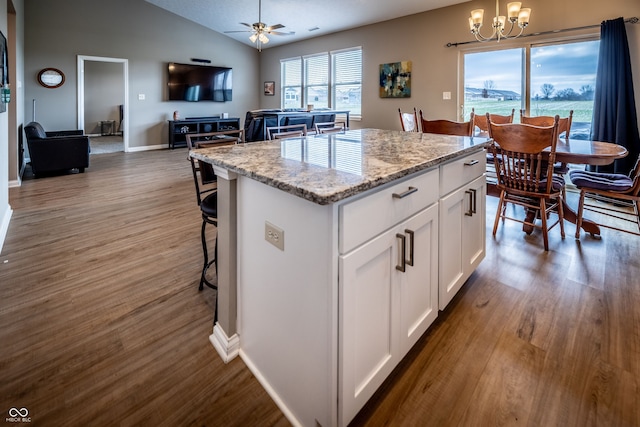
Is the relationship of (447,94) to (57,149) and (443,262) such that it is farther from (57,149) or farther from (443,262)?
(57,149)

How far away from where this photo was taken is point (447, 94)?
582cm

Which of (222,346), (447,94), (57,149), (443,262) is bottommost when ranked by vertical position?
(222,346)

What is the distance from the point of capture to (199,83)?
838 cm

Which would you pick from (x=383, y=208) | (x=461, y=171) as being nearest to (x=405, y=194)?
(x=383, y=208)

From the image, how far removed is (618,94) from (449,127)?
2.57 m

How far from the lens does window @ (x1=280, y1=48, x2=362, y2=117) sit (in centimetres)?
743

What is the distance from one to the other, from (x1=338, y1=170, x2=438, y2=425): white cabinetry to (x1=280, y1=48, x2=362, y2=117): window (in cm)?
647

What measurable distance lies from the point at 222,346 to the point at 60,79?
7.52 metres

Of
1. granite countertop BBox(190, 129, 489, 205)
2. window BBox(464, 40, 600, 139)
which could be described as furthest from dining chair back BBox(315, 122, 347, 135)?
window BBox(464, 40, 600, 139)

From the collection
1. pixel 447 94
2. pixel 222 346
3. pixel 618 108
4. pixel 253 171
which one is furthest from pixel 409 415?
pixel 447 94

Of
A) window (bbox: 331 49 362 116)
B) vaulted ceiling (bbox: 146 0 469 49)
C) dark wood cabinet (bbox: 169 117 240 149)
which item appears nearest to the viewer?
vaulted ceiling (bbox: 146 0 469 49)

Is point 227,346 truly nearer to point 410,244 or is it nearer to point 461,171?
point 410,244

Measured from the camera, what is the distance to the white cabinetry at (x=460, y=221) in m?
1.62

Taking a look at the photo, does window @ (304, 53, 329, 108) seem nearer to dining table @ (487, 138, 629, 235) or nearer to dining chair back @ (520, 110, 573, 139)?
dining chair back @ (520, 110, 573, 139)
